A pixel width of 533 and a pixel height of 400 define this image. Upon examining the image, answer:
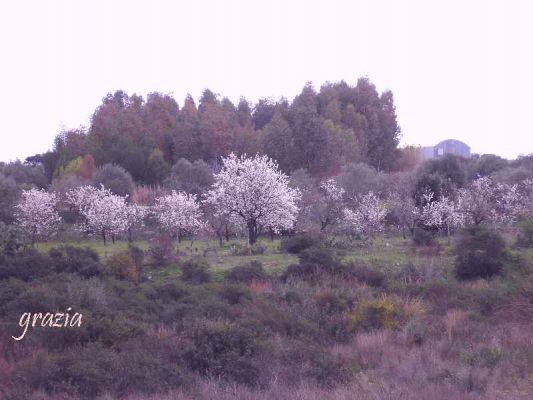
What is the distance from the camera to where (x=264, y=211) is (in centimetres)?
2658

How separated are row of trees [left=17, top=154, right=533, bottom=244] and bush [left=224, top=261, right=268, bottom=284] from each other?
786cm

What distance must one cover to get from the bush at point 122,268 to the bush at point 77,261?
35 centimetres

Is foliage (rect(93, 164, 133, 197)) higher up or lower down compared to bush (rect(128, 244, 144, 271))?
higher up

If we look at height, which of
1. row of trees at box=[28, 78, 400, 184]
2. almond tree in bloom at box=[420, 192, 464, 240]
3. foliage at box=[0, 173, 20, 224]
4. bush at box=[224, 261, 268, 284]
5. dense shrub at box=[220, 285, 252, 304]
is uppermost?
row of trees at box=[28, 78, 400, 184]

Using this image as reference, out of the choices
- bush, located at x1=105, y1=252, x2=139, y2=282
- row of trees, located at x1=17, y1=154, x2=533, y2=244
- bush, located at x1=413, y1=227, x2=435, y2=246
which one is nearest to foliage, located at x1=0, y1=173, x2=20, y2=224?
row of trees, located at x1=17, y1=154, x2=533, y2=244

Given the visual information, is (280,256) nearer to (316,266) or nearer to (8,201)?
(316,266)

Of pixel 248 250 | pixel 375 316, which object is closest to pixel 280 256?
pixel 248 250

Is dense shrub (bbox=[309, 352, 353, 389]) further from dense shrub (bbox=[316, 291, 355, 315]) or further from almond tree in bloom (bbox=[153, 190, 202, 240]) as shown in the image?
almond tree in bloom (bbox=[153, 190, 202, 240])

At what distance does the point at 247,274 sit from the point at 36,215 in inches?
620

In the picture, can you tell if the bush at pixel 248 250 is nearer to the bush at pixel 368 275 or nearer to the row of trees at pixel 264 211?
the row of trees at pixel 264 211

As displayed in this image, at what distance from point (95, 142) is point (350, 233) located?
101ft

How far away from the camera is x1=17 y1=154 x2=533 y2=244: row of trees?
2678cm

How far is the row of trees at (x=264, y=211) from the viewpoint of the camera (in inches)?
1054

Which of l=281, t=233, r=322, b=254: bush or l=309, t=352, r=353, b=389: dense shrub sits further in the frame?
l=281, t=233, r=322, b=254: bush
